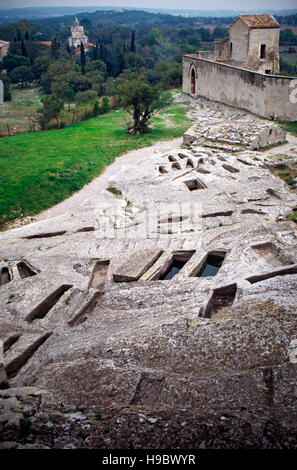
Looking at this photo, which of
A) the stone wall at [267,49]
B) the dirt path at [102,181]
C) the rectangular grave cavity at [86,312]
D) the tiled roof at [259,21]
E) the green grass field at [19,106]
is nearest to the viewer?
the rectangular grave cavity at [86,312]

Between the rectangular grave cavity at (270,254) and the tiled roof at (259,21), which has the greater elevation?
the tiled roof at (259,21)

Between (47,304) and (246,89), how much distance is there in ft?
85.4

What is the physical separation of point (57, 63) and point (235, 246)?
62098 mm

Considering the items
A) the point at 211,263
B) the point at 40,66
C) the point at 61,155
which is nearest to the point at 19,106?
the point at 40,66

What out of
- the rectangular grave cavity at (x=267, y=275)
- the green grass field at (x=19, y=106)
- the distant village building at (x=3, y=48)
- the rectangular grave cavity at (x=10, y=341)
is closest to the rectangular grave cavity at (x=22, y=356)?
the rectangular grave cavity at (x=10, y=341)

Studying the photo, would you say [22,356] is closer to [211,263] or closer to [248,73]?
[211,263]

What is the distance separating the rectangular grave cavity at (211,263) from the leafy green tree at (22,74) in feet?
218


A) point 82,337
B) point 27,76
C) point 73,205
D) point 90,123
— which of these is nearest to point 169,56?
point 27,76

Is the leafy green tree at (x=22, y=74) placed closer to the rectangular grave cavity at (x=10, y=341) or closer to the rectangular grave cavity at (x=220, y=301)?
the rectangular grave cavity at (x=10, y=341)

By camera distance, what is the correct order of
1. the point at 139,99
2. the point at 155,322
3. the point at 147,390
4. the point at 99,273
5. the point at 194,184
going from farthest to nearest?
the point at 139,99
the point at 194,184
the point at 99,273
the point at 155,322
the point at 147,390

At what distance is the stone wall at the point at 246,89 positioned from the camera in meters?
28.3

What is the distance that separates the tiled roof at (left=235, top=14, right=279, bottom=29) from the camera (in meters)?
34.4

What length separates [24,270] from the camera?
12992mm

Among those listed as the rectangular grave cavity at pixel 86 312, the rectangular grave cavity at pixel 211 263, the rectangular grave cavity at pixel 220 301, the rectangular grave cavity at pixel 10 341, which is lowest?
the rectangular grave cavity at pixel 10 341
